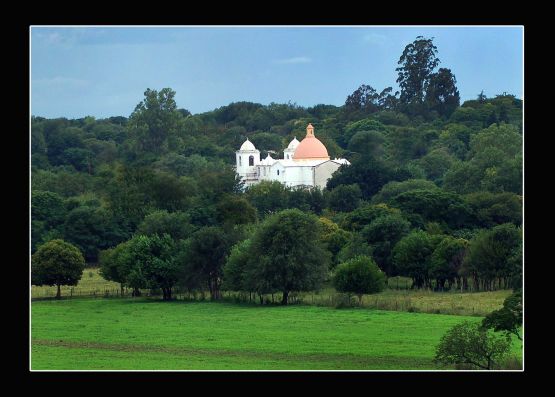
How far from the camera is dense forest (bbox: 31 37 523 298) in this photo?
1642 inches

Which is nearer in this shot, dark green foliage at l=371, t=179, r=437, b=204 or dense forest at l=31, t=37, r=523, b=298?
dense forest at l=31, t=37, r=523, b=298

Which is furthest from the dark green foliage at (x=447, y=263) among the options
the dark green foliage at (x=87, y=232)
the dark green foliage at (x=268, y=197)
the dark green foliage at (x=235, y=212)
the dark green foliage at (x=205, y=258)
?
the dark green foliage at (x=268, y=197)

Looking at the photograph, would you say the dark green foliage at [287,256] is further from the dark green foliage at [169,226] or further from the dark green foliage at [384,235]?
the dark green foliage at [169,226]

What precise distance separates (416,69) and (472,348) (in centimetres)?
7447

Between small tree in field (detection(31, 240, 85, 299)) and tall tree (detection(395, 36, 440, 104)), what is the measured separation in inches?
2215

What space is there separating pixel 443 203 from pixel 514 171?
12.4 meters

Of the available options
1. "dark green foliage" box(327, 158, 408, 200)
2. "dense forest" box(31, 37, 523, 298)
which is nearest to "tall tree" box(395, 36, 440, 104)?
"dense forest" box(31, 37, 523, 298)

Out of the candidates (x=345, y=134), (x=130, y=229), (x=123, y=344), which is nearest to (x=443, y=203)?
(x=130, y=229)

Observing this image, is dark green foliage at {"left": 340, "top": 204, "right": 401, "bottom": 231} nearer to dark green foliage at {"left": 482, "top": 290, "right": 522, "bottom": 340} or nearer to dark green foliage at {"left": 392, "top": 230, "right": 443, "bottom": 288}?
dark green foliage at {"left": 392, "top": 230, "right": 443, "bottom": 288}

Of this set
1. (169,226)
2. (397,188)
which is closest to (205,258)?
(169,226)

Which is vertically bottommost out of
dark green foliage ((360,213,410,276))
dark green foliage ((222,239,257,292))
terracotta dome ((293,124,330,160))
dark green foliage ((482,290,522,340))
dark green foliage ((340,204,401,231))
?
dark green foliage ((482,290,522,340))

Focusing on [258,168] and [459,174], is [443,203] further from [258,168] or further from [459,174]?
[258,168]

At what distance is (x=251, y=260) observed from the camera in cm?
3953
